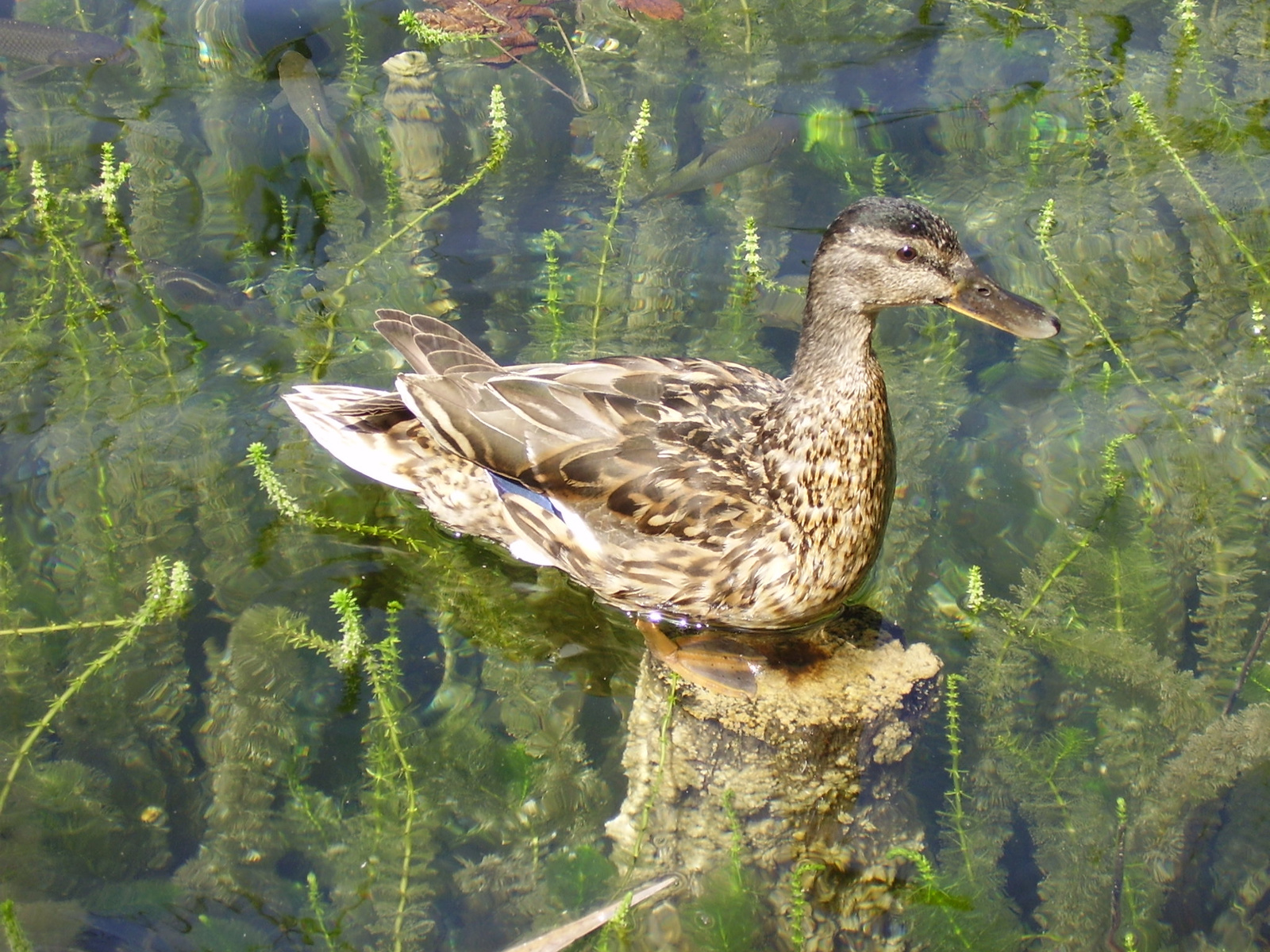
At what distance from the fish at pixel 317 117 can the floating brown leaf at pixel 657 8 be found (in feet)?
6.37

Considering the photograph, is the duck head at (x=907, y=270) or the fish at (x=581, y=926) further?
the duck head at (x=907, y=270)

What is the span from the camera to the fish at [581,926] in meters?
3.92

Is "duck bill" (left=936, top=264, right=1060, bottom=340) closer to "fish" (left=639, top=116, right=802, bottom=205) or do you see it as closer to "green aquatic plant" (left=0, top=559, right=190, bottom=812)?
"fish" (left=639, top=116, right=802, bottom=205)

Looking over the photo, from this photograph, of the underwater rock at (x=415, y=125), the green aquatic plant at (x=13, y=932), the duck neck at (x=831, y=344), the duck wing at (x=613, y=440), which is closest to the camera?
the green aquatic plant at (x=13, y=932)

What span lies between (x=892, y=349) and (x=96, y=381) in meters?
3.81

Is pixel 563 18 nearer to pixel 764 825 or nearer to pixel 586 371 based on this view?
pixel 586 371

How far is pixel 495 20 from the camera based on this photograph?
7148 mm

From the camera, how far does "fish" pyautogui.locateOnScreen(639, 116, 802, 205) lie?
6.52 metres

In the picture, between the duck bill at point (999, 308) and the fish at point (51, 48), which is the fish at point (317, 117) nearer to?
the fish at point (51, 48)

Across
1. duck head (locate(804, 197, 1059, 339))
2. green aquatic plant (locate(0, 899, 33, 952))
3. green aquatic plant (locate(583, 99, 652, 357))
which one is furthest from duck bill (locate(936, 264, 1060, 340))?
green aquatic plant (locate(0, 899, 33, 952))

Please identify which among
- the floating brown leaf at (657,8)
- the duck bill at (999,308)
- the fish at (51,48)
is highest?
the floating brown leaf at (657,8)

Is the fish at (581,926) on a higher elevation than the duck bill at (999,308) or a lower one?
lower

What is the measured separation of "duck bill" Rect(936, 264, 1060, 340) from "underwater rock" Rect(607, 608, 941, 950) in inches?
49.7

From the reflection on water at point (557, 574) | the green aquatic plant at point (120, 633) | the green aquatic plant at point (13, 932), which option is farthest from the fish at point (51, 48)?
the green aquatic plant at point (13, 932)
